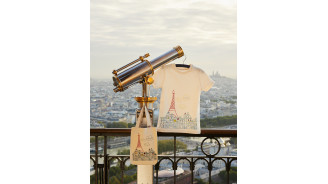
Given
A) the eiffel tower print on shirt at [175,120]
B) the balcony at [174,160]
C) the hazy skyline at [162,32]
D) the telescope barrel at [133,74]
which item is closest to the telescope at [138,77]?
the telescope barrel at [133,74]

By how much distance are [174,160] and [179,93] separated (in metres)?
0.51

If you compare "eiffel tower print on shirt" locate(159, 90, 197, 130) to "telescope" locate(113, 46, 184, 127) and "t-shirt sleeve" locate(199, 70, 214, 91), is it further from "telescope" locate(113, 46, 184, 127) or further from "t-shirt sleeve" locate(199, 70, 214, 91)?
"telescope" locate(113, 46, 184, 127)

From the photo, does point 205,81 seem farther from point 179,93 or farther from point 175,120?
point 175,120

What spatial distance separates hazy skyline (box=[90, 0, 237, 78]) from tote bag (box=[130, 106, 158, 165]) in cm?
149

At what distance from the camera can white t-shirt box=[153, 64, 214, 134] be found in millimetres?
2430

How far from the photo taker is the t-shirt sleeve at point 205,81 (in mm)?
2428

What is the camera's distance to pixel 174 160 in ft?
7.36

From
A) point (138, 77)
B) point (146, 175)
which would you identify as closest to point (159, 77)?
point (138, 77)

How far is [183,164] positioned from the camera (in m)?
2.76

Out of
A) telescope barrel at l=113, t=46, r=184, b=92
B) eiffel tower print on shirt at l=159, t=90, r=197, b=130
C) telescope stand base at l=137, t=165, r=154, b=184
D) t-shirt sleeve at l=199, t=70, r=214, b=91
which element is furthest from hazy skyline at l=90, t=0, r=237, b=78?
telescope stand base at l=137, t=165, r=154, b=184
